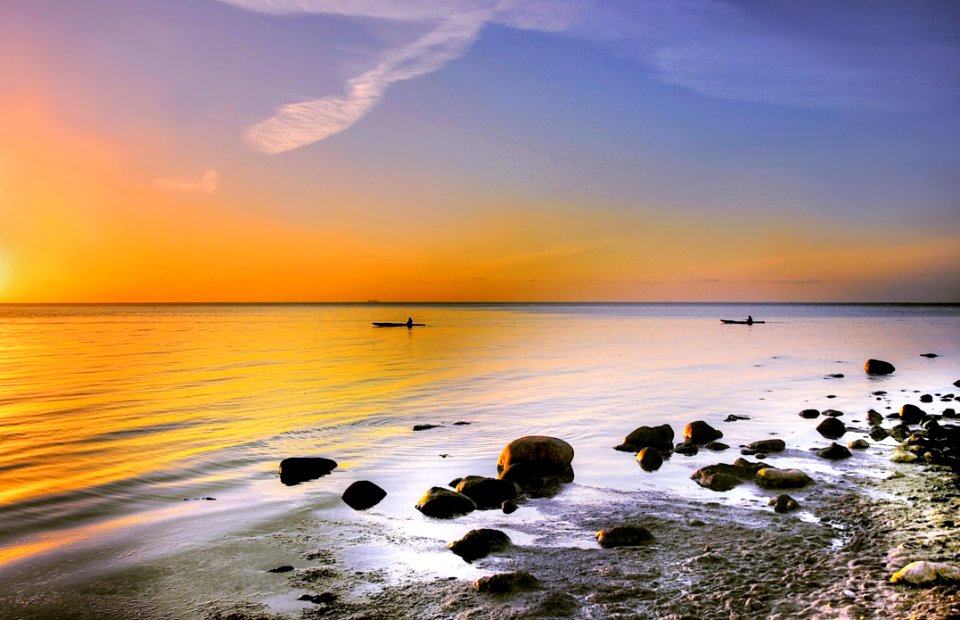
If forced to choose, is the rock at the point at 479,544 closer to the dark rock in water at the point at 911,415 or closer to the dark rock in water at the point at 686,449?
the dark rock in water at the point at 686,449

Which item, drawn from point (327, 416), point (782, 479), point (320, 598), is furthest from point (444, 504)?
point (327, 416)

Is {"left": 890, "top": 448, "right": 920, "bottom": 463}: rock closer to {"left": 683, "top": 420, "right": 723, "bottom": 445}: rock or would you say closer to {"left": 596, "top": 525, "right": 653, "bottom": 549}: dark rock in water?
{"left": 683, "top": 420, "right": 723, "bottom": 445}: rock

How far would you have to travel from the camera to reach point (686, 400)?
21.8m

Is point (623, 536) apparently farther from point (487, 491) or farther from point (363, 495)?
point (363, 495)

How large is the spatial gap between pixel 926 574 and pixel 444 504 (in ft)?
20.3

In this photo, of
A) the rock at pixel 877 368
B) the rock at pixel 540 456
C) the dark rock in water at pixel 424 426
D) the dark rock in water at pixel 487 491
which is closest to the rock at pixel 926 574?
the dark rock in water at pixel 487 491

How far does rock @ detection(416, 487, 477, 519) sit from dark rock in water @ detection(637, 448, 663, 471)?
4390mm

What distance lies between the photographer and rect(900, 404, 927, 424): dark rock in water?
1697 cm

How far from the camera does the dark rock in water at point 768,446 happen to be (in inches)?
537

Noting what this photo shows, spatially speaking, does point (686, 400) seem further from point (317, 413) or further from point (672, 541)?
point (672, 541)

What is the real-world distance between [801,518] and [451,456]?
23.7 feet

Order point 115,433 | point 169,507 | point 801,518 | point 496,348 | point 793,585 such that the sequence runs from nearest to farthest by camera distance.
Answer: point 793,585
point 801,518
point 169,507
point 115,433
point 496,348

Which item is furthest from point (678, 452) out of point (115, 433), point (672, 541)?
point (115, 433)

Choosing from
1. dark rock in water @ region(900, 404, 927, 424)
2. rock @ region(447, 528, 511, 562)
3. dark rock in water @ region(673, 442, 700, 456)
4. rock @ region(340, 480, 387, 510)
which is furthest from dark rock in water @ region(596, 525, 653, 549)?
dark rock in water @ region(900, 404, 927, 424)
